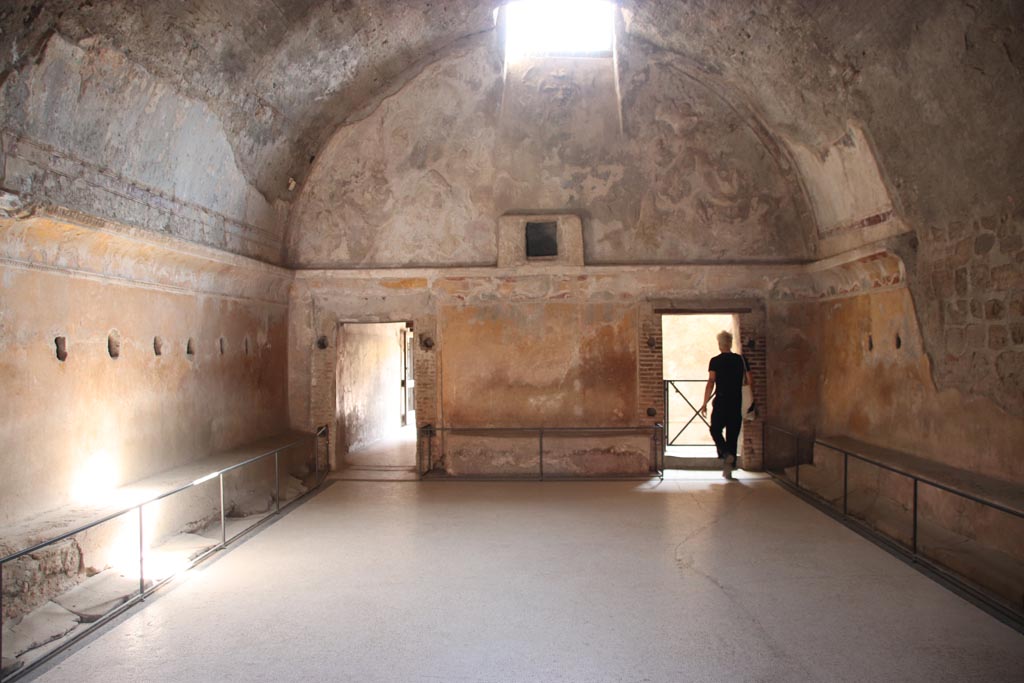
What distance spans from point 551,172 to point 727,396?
4052mm

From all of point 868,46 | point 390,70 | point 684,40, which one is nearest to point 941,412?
point 868,46

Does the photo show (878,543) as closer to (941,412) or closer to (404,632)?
(941,412)

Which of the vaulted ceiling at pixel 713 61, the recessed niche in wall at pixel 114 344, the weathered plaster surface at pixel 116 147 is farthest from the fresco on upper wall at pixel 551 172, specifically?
the recessed niche in wall at pixel 114 344

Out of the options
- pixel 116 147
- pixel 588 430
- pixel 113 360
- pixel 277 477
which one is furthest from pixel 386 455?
pixel 116 147

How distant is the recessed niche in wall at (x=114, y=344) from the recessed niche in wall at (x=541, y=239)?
569 cm

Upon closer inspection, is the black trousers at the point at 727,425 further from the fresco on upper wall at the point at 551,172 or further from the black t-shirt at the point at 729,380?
the fresco on upper wall at the point at 551,172

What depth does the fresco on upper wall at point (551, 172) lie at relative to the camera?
10.1 meters

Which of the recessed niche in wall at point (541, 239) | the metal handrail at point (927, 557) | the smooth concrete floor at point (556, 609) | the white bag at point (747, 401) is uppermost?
the recessed niche in wall at point (541, 239)

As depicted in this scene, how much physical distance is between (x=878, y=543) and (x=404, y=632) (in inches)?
178

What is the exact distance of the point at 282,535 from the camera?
718 centimetres

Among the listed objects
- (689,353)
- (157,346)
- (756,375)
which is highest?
(157,346)

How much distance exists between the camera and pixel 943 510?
6816 millimetres

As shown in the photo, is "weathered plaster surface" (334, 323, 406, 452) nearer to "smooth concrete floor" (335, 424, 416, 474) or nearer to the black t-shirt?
"smooth concrete floor" (335, 424, 416, 474)

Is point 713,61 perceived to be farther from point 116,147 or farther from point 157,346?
point 157,346
